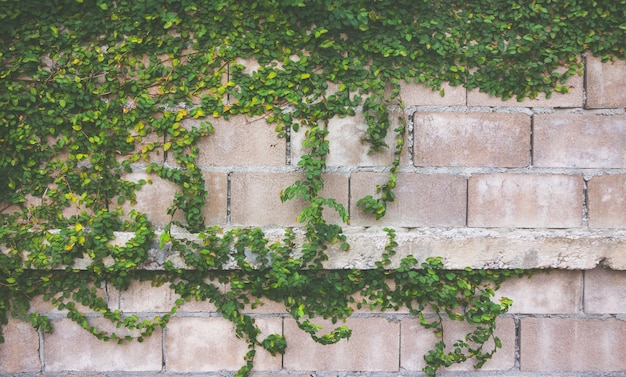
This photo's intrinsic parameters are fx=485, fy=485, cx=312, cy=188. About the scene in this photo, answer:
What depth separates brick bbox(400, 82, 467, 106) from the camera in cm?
196

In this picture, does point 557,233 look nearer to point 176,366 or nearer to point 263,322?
point 263,322

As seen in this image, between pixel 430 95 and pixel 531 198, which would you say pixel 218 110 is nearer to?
pixel 430 95

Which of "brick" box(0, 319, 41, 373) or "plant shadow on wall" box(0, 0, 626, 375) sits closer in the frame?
"plant shadow on wall" box(0, 0, 626, 375)

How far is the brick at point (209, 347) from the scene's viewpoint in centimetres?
201

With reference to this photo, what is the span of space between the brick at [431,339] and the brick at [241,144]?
88cm

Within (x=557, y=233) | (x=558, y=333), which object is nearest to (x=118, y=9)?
(x=557, y=233)

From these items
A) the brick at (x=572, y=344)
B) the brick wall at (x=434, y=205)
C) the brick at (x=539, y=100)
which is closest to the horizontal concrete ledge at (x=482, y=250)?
the brick wall at (x=434, y=205)

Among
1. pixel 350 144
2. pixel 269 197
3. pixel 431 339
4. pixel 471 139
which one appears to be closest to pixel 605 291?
pixel 431 339

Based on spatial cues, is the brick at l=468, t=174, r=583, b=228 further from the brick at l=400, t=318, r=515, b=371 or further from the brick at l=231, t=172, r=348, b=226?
the brick at l=231, t=172, r=348, b=226

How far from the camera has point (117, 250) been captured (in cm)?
187

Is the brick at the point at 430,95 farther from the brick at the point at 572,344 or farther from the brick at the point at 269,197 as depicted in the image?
the brick at the point at 572,344

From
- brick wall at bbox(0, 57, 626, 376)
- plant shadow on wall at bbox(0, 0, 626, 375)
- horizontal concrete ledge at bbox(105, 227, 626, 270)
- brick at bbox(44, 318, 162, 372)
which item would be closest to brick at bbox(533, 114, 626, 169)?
brick wall at bbox(0, 57, 626, 376)

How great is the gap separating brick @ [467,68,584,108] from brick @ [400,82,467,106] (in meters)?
0.04

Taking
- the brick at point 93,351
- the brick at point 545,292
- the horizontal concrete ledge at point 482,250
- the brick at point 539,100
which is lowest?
the brick at point 93,351
